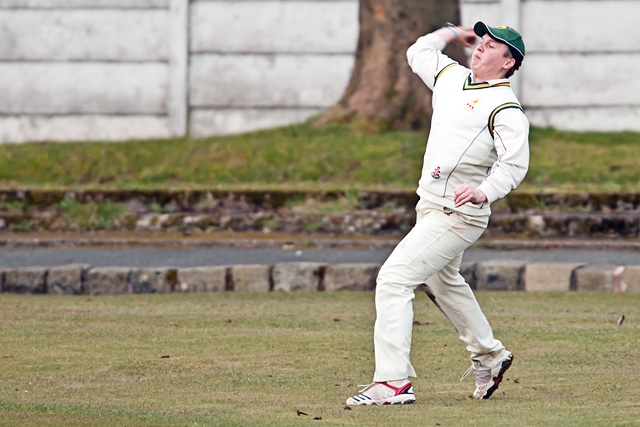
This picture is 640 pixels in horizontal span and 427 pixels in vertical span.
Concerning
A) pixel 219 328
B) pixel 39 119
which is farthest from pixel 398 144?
pixel 219 328

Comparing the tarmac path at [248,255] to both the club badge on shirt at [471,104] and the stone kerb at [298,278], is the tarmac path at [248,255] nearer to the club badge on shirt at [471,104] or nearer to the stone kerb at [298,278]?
the stone kerb at [298,278]

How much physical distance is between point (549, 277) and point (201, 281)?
2.66 m

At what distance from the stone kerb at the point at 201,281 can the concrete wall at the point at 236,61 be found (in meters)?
7.05

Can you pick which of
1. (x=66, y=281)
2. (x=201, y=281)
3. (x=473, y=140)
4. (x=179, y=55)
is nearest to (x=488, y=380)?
(x=473, y=140)

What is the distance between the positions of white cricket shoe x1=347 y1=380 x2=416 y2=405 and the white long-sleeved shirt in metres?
0.80

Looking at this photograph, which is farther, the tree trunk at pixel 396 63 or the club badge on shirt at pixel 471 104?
the tree trunk at pixel 396 63

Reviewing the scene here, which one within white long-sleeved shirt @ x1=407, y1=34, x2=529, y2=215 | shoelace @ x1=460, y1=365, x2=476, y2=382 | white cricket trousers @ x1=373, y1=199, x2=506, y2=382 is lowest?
shoelace @ x1=460, y1=365, x2=476, y2=382

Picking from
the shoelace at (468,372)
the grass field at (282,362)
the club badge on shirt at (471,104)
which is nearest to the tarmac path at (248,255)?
the grass field at (282,362)

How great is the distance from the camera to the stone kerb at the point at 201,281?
30.8 ft

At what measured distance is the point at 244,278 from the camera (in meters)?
9.41

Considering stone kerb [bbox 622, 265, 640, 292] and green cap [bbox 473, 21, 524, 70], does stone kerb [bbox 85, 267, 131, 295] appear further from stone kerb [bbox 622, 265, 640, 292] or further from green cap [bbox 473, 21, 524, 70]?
green cap [bbox 473, 21, 524, 70]

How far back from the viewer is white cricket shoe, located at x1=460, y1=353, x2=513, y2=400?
537cm

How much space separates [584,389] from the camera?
5.40 metres

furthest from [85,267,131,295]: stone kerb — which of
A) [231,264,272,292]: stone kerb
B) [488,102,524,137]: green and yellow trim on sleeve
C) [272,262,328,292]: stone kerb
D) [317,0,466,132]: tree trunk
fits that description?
[317,0,466,132]: tree trunk
